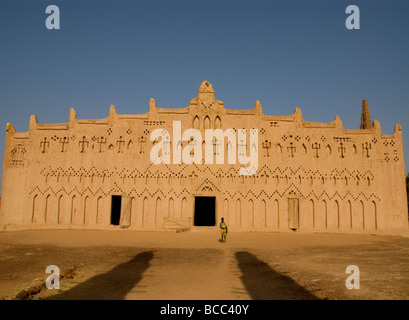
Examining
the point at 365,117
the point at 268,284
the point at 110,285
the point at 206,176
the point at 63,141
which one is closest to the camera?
the point at 110,285

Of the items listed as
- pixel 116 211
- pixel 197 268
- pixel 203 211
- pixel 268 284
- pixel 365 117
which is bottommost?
pixel 197 268

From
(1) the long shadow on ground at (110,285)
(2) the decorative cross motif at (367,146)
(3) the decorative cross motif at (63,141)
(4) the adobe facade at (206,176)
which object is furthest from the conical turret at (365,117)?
(1) the long shadow on ground at (110,285)

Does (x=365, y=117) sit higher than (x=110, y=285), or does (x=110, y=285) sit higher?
(x=365, y=117)

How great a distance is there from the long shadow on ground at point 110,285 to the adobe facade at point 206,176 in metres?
10.9

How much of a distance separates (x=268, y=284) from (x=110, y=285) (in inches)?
155

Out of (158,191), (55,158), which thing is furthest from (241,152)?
(55,158)

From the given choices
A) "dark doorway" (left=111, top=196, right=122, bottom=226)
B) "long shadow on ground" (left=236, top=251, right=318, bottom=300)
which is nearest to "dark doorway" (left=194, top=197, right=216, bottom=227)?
"dark doorway" (left=111, top=196, right=122, bottom=226)

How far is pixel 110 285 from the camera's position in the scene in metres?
7.95

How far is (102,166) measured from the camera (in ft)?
71.6

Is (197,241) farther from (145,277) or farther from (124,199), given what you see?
(145,277)

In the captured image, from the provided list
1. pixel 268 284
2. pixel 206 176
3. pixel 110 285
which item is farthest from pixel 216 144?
pixel 110 285

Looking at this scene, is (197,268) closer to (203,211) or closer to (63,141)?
(63,141)

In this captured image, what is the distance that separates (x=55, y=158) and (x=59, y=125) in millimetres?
2364

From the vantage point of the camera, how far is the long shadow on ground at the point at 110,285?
6998 mm
